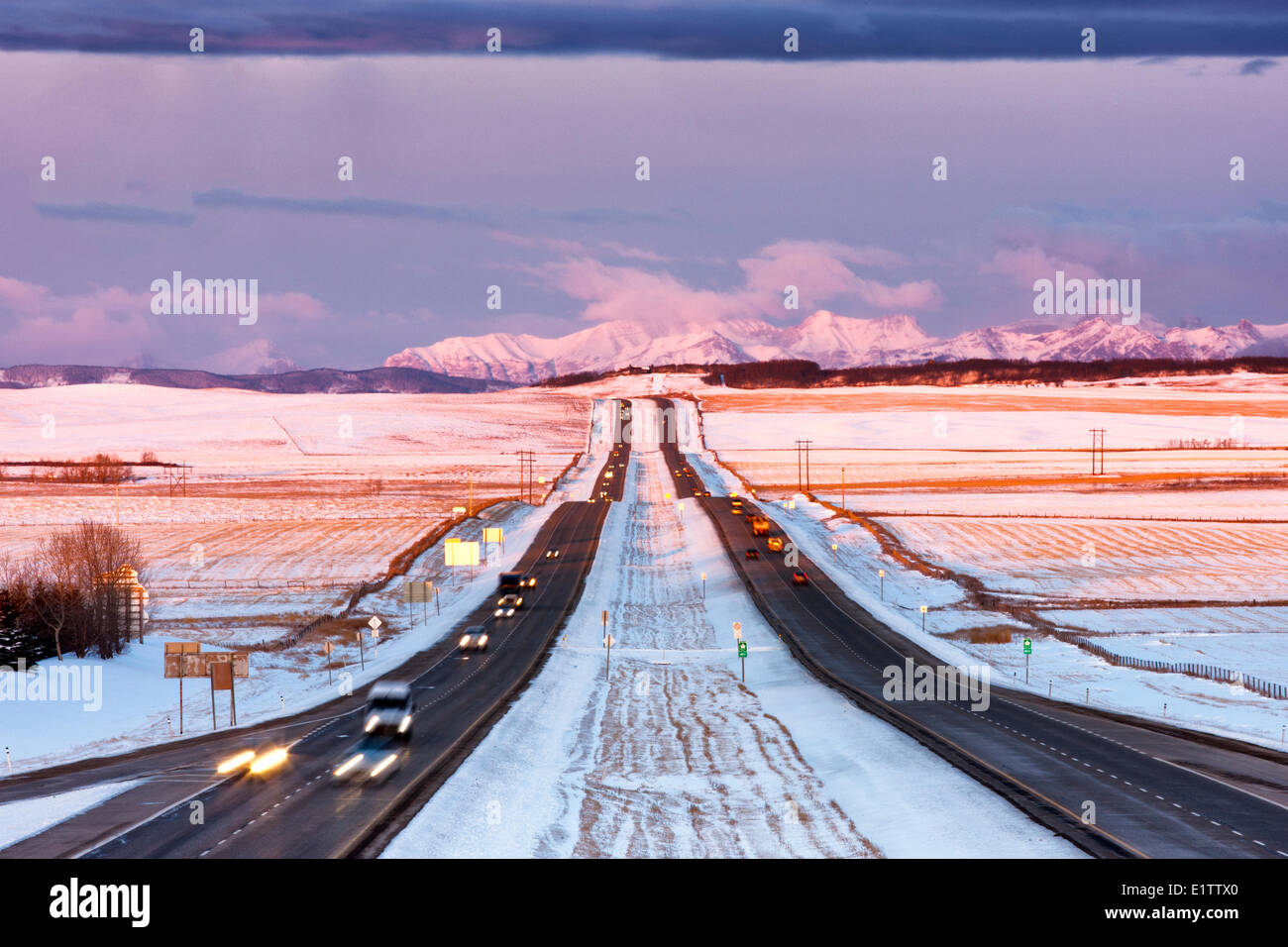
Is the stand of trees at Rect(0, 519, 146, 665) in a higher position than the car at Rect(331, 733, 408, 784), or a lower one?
higher

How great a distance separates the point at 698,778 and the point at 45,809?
20.5 m

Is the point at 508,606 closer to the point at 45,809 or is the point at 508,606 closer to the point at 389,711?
the point at 389,711

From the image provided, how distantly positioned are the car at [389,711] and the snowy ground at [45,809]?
7.90 metres

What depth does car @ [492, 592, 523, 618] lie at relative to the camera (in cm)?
7119

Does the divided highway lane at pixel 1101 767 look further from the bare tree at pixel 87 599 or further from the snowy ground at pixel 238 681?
the bare tree at pixel 87 599

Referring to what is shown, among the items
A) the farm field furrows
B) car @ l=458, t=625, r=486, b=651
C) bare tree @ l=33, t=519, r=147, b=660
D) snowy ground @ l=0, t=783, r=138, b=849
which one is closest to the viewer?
snowy ground @ l=0, t=783, r=138, b=849

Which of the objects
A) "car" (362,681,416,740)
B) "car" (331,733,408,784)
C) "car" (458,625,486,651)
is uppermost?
"car" (362,681,416,740)

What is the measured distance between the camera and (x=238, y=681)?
5084 cm

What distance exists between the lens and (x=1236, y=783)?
32.7 meters

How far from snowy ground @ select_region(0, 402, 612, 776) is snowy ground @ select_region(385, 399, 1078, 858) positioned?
11069mm

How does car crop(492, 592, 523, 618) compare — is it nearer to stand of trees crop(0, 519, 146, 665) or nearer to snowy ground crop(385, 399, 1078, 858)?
snowy ground crop(385, 399, 1078, 858)

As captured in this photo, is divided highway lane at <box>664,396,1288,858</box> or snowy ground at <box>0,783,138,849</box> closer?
snowy ground at <box>0,783,138,849</box>

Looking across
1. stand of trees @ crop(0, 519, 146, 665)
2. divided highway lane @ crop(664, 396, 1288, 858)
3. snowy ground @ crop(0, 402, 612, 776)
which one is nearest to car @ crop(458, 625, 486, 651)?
snowy ground @ crop(0, 402, 612, 776)
